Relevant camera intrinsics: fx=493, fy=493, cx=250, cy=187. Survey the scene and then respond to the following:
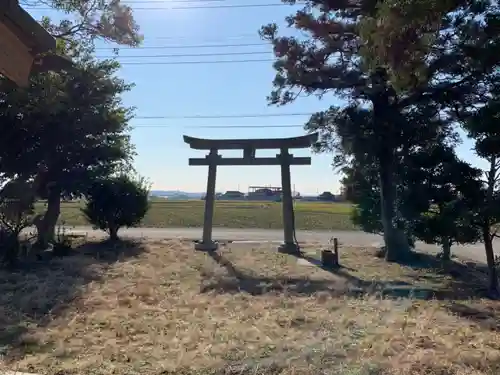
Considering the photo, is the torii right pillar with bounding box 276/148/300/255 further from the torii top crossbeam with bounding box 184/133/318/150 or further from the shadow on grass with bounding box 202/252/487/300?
the shadow on grass with bounding box 202/252/487/300

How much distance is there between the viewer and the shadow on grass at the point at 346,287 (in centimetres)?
744

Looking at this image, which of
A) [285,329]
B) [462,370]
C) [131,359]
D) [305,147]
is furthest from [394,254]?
[131,359]

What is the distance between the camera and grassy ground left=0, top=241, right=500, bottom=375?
13.5ft

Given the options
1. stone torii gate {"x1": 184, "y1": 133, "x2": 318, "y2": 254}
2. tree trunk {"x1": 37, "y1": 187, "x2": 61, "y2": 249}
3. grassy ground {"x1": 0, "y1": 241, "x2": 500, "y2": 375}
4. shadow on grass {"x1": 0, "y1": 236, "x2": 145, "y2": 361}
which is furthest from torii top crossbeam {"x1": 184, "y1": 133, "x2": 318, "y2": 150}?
grassy ground {"x1": 0, "y1": 241, "x2": 500, "y2": 375}

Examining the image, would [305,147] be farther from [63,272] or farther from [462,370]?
[462,370]

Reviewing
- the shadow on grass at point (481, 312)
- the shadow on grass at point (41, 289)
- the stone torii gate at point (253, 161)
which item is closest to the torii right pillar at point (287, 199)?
the stone torii gate at point (253, 161)

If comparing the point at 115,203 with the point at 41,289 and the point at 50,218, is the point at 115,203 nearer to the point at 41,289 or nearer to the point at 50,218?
the point at 50,218

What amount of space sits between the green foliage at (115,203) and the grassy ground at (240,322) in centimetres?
315

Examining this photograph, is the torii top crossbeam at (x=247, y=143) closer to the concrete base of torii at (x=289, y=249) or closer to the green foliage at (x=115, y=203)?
the green foliage at (x=115, y=203)

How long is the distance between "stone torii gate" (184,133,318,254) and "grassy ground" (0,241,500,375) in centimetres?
307

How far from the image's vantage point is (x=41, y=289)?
282 inches

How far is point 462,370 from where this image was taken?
3.92 meters

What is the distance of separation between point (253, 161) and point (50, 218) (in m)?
5.47

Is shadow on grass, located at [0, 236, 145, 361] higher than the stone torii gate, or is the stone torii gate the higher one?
the stone torii gate
